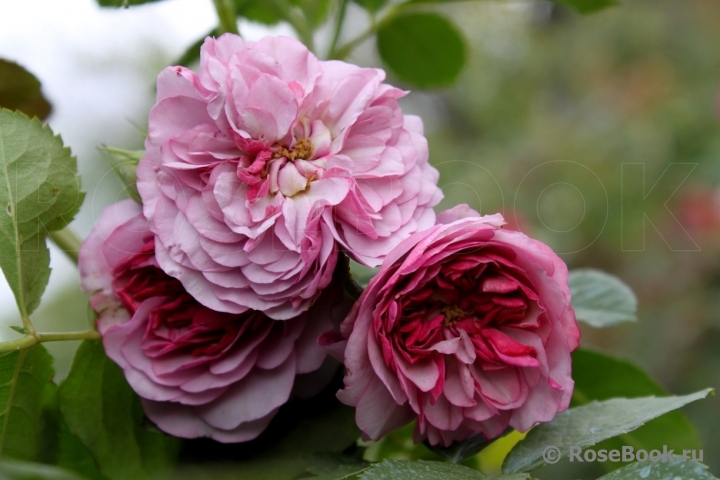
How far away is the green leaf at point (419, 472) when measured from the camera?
26 cm

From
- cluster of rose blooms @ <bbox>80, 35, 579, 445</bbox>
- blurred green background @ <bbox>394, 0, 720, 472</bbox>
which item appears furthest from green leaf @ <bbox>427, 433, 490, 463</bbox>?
blurred green background @ <bbox>394, 0, 720, 472</bbox>

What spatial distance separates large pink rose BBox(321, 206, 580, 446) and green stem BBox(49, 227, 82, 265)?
0.64 feet

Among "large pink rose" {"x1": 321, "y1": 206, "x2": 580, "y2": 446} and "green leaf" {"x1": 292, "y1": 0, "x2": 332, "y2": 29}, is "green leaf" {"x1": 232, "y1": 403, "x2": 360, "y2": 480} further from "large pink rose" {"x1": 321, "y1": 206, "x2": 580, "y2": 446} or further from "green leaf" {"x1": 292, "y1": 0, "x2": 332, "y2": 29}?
"green leaf" {"x1": 292, "y1": 0, "x2": 332, "y2": 29}

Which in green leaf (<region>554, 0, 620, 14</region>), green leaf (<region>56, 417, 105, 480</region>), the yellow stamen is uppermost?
green leaf (<region>554, 0, 620, 14</region>)

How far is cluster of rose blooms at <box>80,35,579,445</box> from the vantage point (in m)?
0.28

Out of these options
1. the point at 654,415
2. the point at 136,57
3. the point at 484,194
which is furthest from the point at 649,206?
the point at 654,415

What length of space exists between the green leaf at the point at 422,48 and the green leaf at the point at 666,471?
40cm

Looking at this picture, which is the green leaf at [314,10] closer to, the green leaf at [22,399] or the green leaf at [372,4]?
the green leaf at [372,4]

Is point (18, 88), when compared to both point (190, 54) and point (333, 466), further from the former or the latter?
point (333, 466)

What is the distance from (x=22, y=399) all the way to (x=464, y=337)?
220mm

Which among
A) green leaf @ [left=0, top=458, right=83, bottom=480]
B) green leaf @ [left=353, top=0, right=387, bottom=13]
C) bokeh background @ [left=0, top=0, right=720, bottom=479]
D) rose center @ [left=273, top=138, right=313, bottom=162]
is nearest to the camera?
green leaf @ [left=0, top=458, right=83, bottom=480]

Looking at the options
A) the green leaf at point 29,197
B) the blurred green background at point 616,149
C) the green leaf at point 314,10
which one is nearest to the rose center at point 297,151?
the green leaf at point 29,197

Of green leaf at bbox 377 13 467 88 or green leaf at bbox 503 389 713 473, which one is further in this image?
green leaf at bbox 377 13 467 88

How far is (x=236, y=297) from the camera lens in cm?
28
